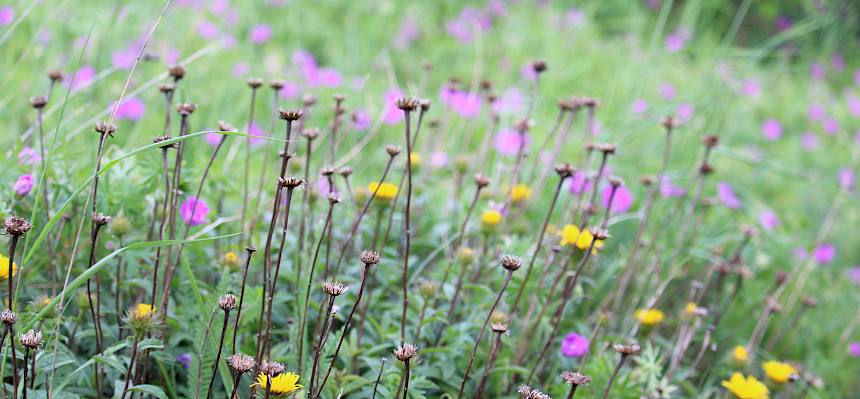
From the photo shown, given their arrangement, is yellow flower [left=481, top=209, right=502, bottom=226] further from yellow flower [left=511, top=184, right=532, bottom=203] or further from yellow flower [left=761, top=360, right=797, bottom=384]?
yellow flower [left=761, top=360, right=797, bottom=384]

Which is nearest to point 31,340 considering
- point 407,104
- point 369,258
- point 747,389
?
point 369,258

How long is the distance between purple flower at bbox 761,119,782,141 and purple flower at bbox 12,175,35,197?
3.45 m

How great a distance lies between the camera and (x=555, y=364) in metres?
1.43

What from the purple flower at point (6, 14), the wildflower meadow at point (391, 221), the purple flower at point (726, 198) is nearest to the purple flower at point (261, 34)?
the wildflower meadow at point (391, 221)

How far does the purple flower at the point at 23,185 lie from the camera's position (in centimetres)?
125

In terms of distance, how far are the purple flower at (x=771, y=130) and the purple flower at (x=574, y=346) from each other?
9.28ft

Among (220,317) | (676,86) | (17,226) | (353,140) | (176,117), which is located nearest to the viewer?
(17,226)

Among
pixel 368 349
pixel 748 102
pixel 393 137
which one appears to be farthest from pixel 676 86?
pixel 368 349

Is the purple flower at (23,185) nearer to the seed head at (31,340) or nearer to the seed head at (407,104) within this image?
the seed head at (31,340)

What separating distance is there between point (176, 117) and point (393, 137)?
72cm

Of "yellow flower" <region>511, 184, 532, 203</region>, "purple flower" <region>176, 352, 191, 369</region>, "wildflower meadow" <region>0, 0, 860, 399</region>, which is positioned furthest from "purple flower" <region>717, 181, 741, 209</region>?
"purple flower" <region>176, 352, 191, 369</region>

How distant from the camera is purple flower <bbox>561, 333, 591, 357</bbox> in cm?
137

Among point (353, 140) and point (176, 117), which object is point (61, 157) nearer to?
point (176, 117)

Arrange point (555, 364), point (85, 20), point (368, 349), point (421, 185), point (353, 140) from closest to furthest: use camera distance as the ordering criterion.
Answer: point (368, 349) → point (555, 364) → point (421, 185) → point (353, 140) → point (85, 20)
